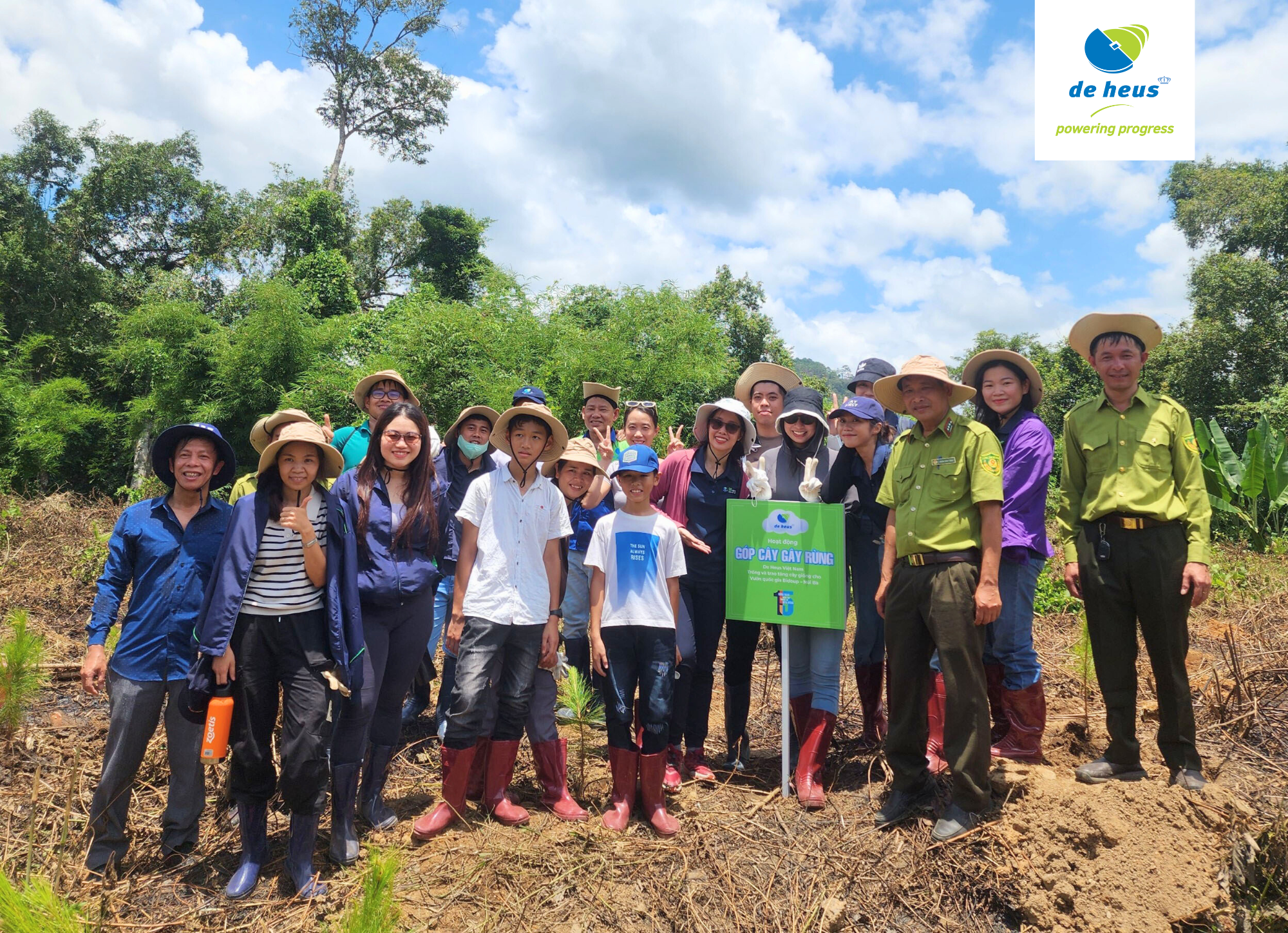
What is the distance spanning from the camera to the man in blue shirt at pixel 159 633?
10.4 feet

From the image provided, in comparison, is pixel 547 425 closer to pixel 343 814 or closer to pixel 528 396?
pixel 528 396

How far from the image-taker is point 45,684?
215 inches

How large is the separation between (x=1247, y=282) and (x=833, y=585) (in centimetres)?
1950

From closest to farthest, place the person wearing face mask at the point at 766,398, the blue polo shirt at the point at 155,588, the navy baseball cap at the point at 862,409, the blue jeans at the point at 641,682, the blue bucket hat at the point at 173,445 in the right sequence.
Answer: the blue polo shirt at the point at 155,588, the blue bucket hat at the point at 173,445, the blue jeans at the point at 641,682, the navy baseball cap at the point at 862,409, the person wearing face mask at the point at 766,398

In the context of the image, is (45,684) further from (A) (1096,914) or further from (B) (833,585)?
(A) (1096,914)

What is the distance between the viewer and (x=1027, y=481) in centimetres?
372

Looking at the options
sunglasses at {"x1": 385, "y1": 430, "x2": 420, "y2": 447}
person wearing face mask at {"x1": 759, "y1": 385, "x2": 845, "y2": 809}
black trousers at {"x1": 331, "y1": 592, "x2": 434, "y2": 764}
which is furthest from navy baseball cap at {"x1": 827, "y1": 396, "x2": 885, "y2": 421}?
black trousers at {"x1": 331, "y1": 592, "x2": 434, "y2": 764}

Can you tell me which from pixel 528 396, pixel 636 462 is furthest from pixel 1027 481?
pixel 528 396

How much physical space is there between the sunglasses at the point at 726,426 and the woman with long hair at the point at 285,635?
1.99 metres

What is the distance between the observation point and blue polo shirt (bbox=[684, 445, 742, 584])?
4.10 m

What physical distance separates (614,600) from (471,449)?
1.61 m

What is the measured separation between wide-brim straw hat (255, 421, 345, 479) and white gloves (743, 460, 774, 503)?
2057 millimetres

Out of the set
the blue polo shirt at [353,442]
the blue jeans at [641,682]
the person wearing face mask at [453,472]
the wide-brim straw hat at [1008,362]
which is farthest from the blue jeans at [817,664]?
the blue polo shirt at [353,442]

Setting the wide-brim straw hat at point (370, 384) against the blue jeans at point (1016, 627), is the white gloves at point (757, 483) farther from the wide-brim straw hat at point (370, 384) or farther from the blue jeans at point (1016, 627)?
the wide-brim straw hat at point (370, 384)
